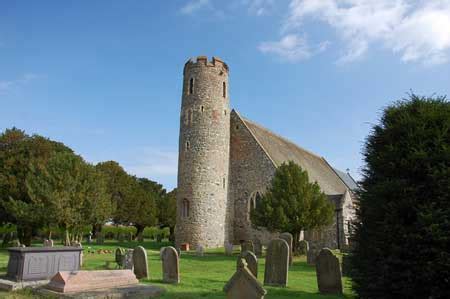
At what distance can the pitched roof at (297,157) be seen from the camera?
31.0 meters

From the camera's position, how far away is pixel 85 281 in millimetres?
9070

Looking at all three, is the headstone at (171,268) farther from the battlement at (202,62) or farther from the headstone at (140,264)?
the battlement at (202,62)

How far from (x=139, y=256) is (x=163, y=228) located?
Result: 50.7 meters

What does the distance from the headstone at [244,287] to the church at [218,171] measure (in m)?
20.2

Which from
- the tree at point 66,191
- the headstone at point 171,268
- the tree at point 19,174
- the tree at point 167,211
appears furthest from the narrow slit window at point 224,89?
the tree at point 167,211

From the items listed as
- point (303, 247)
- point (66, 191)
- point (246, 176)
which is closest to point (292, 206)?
point (303, 247)

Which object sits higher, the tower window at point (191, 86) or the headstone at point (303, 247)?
the tower window at point (191, 86)

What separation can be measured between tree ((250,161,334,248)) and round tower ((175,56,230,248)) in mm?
5314

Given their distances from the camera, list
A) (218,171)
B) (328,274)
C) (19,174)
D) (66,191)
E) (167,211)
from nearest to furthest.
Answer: (328,274), (66,191), (19,174), (218,171), (167,211)

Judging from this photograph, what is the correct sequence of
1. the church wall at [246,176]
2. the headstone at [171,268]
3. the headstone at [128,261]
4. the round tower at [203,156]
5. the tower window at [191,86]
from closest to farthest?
the headstone at [171,268] < the headstone at [128,261] < the round tower at [203,156] < the tower window at [191,86] < the church wall at [246,176]

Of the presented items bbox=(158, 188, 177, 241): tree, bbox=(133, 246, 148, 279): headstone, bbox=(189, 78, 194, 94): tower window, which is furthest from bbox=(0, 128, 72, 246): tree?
bbox=(158, 188, 177, 241): tree

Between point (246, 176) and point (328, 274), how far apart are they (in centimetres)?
1926

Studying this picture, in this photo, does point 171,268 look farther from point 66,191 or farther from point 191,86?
point 191,86

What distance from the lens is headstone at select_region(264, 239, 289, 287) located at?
10.7m
